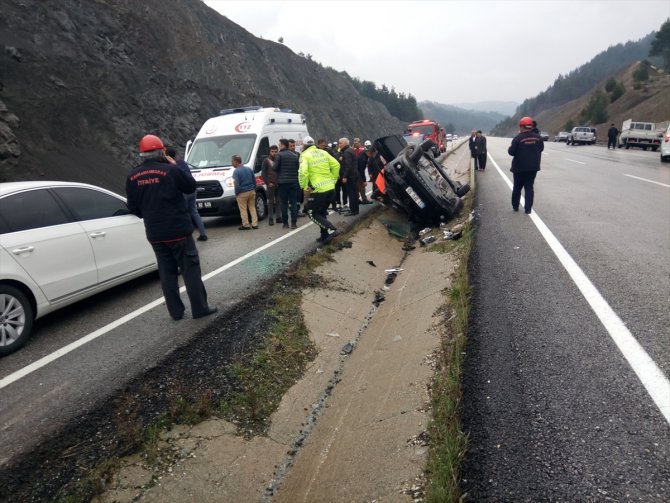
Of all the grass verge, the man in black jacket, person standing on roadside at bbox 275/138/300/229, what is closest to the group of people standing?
the man in black jacket

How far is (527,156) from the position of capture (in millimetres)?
8789

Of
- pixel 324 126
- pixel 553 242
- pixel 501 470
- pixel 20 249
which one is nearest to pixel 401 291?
pixel 553 242

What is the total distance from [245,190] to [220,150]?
75.4 inches

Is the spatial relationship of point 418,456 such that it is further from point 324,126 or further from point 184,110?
point 324,126

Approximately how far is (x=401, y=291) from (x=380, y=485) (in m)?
4.16

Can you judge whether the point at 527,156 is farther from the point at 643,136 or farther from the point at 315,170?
the point at 643,136

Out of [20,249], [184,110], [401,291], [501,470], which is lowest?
[401,291]

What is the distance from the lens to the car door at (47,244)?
183 inches

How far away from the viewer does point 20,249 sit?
460cm

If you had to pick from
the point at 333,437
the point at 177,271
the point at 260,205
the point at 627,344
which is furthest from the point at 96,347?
the point at 260,205

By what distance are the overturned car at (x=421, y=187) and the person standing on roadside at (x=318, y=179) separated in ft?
5.35

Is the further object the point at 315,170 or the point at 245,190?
the point at 245,190

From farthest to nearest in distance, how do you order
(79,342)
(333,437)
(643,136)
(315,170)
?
(643,136)
(315,170)
(79,342)
(333,437)

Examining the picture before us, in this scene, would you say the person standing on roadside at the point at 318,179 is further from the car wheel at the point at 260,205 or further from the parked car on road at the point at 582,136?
the parked car on road at the point at 582,136
